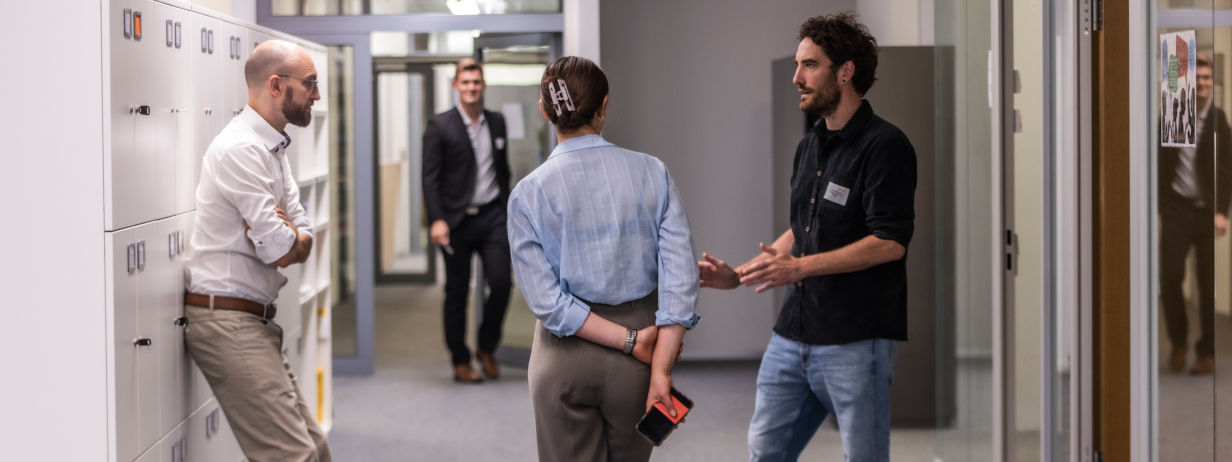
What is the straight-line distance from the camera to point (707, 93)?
22.6ft

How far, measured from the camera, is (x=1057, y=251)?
3.30 meters

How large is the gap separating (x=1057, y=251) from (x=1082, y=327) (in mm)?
224

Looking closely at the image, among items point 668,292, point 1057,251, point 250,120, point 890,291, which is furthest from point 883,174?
point 250,120

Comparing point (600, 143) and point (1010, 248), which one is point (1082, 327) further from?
point (600, 143)

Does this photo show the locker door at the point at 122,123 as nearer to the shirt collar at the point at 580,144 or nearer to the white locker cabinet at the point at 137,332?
the white locker cabinet at the point at 137,332

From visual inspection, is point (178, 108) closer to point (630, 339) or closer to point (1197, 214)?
point (630, 339)

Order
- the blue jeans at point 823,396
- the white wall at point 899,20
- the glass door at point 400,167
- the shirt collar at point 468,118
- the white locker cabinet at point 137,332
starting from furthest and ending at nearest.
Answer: the glass door at point 400,167, the shirt collar at point 468,118, the white wall at point 899,20, the white locker cabinet at point 137,332, the blue jeans at point 823,396

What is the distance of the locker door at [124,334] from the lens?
305 centimetres

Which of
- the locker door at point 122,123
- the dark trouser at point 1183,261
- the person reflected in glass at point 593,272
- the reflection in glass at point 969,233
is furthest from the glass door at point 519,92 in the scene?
the dark trouser at point 1183,261

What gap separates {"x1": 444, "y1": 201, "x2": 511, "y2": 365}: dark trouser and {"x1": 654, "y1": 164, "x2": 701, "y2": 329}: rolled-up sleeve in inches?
152

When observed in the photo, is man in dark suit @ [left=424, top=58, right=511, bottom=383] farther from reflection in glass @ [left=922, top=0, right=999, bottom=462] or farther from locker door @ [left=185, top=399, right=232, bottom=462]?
reflection in glass @ [left=922, top=0, right=999, bottom=462]

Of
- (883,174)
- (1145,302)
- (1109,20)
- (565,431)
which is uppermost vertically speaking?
(1109,20)

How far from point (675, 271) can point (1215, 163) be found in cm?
116

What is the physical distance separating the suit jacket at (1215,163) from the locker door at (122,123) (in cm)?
256
